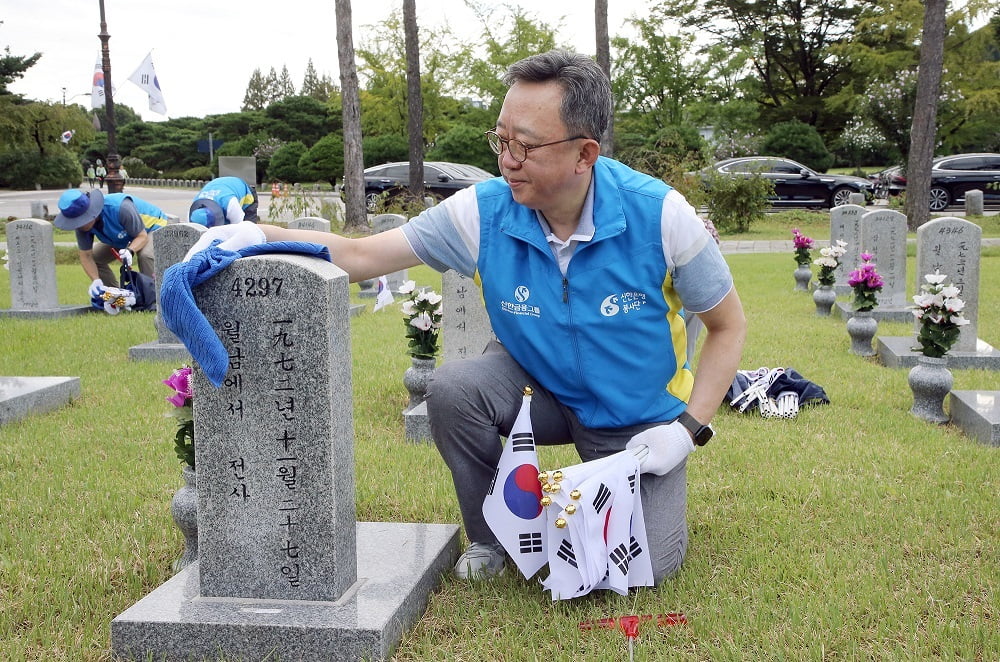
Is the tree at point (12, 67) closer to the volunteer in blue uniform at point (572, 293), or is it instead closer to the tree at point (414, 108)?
the tree at point (414, 108)

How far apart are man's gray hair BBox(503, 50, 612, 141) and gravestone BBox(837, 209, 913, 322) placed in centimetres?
711

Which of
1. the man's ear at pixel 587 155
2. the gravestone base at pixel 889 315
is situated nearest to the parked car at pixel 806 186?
the gravestone base at pixel 889 315

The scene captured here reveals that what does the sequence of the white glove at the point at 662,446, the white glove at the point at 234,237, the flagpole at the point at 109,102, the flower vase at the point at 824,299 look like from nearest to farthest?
the white glove at the point at 234,237 → the white glove at the point at 662,446 → the flower vase at the point at 824,299 → the flagpole at the point at 109,102

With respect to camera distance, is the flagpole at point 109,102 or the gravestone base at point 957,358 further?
the flagpole at point 109,102

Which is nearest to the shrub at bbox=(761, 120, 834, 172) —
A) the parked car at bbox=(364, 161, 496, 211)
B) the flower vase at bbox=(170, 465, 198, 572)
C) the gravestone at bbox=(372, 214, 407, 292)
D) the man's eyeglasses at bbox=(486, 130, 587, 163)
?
the parked car at bbox=(364, 161, 496, 211)

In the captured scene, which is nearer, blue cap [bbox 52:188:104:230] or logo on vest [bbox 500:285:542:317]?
logo on vest [bbox 500:285:542:317]

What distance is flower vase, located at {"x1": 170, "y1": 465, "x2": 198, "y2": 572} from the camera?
3.31 metres

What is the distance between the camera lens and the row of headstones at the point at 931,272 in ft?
17.4

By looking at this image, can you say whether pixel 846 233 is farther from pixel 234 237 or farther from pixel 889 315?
pixel 234 237

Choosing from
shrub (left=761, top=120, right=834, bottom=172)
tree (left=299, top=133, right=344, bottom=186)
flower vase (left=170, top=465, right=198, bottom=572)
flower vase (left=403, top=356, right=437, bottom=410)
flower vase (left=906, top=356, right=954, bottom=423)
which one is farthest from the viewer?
tree (left=299, top=133, right=344, bottom=186)

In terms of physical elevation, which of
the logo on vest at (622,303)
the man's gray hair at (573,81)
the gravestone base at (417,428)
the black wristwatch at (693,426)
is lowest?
the gravestone base at (417,428)

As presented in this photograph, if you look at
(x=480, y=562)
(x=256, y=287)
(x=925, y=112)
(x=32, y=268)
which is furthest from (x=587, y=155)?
(x=925, y=112)

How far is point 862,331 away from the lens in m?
7.47

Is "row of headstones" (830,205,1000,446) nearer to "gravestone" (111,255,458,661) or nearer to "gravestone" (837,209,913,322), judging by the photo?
"gravestone" (837,209,913,322)
